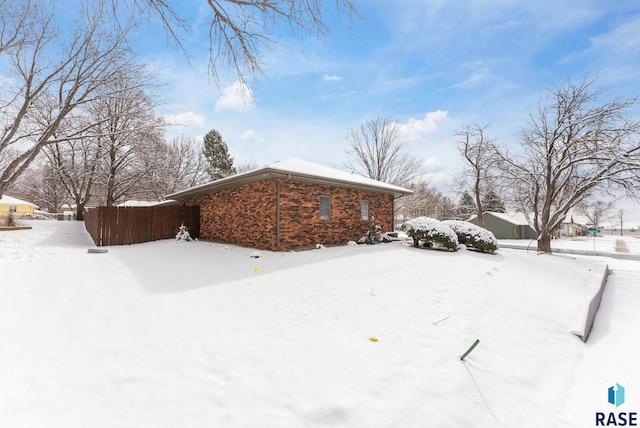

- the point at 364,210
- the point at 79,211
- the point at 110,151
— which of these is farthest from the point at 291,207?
the point at 79,211

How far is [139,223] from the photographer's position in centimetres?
1316

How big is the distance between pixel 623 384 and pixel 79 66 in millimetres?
19864

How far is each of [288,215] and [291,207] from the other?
326mm

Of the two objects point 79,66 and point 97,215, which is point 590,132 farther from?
point 79,66

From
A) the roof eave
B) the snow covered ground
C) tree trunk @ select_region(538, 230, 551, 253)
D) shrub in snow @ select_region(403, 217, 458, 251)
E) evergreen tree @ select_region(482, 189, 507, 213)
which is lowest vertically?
the snow covered ground

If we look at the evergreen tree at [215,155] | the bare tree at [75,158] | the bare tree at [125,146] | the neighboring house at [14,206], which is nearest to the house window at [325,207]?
the bare tree at [125,146]

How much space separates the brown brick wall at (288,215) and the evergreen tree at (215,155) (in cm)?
1838

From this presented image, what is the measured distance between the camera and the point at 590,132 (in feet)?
47.2

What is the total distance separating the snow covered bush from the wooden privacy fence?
515 inches

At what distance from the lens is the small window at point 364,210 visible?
13195 millimetres

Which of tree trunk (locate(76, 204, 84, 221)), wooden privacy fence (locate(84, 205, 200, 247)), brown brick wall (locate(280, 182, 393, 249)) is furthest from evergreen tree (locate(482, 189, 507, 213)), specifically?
tree trunk (locate(76, 204, 84, 221))

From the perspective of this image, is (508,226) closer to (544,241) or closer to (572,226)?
(544,241)

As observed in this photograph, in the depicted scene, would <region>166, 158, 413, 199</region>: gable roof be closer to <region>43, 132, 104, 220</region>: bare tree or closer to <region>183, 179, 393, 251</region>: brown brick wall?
<region>183, 179, 393, 251</region>: brown brick wall

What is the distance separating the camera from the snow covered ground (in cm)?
245
